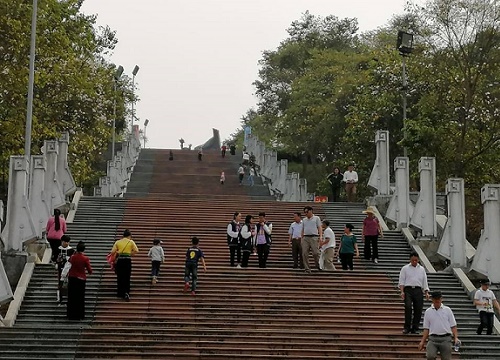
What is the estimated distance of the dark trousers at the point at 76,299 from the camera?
18328 millimetres

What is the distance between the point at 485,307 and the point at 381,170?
11.7m

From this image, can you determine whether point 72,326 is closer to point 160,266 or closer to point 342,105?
point 160,266

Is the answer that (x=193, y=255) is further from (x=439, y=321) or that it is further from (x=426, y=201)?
(x=426, y=201)

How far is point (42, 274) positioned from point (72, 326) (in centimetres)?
354

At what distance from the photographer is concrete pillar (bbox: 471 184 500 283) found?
21.8 metres

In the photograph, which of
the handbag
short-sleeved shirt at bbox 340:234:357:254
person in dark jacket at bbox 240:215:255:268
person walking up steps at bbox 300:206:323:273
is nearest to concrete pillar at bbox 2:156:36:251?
the handbag

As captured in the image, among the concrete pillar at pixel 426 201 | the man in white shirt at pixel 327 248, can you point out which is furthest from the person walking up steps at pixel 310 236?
the concrete pillar at pixel 426 201

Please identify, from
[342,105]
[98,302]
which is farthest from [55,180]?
[342,105]

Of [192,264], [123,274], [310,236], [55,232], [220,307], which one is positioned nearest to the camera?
[220,307]

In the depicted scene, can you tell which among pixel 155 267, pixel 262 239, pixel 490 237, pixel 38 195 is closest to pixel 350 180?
pixel 262 239

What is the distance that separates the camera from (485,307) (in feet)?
61.4

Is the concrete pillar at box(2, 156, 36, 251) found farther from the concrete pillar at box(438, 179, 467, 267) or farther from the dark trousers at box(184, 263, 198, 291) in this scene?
the concrete pillar at box(438, 179, 467, 267)

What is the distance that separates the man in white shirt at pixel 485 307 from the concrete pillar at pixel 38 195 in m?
10.6

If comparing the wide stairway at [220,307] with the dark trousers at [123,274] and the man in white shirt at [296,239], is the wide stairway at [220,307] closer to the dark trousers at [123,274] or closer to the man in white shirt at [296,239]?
the dark trousers at [123,274]
